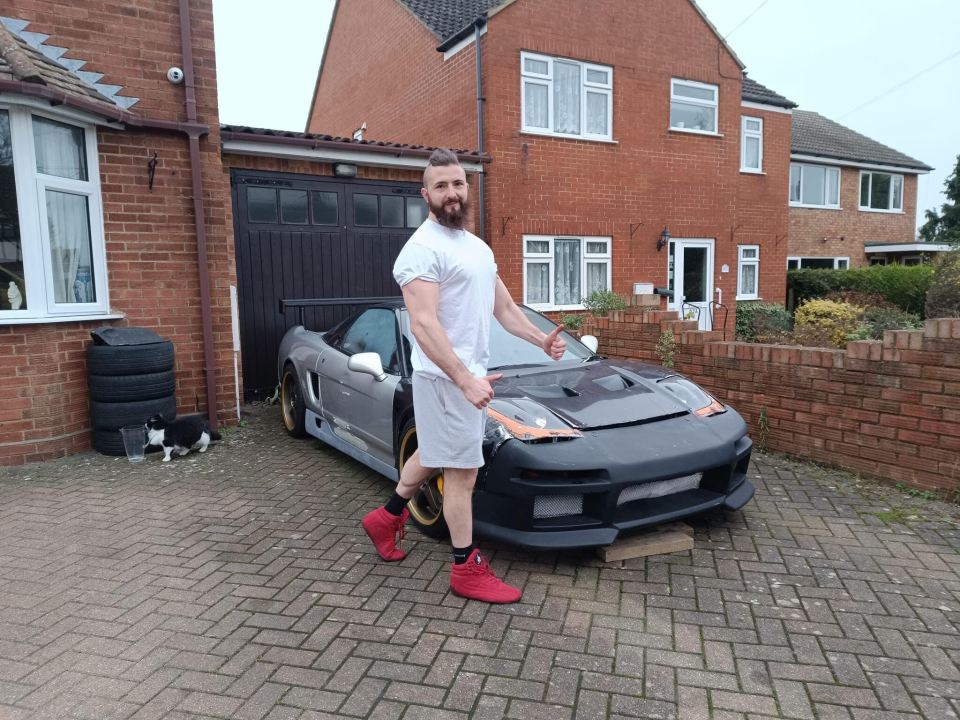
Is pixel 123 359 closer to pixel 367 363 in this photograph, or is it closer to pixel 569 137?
pixel 367 363

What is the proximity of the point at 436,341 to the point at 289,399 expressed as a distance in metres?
3.90

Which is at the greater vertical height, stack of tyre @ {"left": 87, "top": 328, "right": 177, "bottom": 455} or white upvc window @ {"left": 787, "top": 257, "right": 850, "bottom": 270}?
white upvc window @ {"left": 787, "top": 257, "right": 850, "bottom": 270}

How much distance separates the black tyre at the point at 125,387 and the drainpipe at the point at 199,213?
2.41 ft

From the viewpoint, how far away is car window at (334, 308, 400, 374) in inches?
173

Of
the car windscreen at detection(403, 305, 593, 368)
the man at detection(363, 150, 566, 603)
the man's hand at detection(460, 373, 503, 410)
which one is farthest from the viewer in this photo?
the car windscreen at detection(403, 305, 593, 368)

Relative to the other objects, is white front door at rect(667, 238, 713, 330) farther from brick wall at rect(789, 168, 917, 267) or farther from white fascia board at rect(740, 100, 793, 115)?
brick wall at rect(789, 168, 917, 267)

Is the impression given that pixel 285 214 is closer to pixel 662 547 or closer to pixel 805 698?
pixel 662 547

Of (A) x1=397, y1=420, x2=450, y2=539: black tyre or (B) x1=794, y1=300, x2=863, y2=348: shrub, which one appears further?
(B) x1=794, y1=300, x2=863, y2=348: shrub

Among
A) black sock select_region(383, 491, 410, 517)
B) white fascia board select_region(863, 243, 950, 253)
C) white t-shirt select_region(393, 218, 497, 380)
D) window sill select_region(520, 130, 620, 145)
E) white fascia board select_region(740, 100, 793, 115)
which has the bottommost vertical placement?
black sock select_region(383, 491, 410, 517)

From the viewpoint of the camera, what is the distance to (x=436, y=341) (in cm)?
265

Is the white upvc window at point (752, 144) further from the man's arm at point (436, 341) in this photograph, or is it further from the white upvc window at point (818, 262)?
the man's arm at point (436, 341)

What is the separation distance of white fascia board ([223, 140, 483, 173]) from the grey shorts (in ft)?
18.7

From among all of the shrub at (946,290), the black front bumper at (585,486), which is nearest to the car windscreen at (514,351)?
the black front bumper at (585,486)

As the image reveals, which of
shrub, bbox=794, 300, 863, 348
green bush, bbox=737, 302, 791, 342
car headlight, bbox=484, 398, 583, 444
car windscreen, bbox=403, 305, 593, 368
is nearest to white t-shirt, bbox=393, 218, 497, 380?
car headlight, bbox=484, 398, 583, 444
